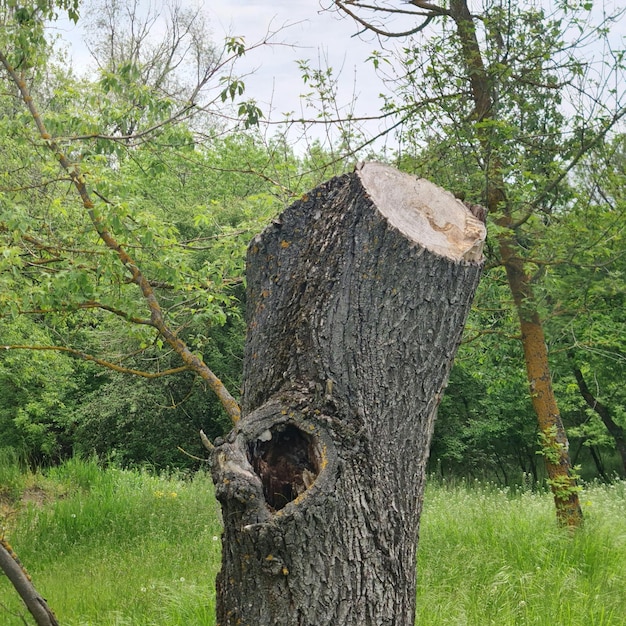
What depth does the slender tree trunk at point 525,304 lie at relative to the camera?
5.36 metres

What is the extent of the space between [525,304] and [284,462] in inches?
159

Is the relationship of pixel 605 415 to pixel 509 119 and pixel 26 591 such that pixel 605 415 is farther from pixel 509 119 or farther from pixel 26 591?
pixel 26 591

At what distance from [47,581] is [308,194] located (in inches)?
228

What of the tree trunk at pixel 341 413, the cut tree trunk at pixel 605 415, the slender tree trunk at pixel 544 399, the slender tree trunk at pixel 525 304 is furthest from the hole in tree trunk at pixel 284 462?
the cut tree trunk at pixel 605 415

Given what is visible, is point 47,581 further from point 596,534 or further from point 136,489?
point 596,534

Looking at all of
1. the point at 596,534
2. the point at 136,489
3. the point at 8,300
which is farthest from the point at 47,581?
the point at 596,534

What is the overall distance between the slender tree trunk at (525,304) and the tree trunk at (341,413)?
294 cm

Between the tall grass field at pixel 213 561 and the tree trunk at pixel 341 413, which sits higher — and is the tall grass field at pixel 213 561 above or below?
below

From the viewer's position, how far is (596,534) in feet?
18.4

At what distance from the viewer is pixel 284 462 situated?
2.33m

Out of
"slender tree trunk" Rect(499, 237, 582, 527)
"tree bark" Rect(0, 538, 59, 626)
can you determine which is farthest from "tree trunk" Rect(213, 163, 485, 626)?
"slender tree trunk" Rect(499, 237, 582, 527)

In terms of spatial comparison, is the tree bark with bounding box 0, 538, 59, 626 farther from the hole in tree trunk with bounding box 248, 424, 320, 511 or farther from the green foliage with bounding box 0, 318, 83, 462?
the green foliage with bounding box 0, 318, 83, 462

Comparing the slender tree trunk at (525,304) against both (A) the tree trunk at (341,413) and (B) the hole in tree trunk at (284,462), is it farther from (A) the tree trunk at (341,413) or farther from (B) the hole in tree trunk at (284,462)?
(B) the hole in tree trunk at (284,462)

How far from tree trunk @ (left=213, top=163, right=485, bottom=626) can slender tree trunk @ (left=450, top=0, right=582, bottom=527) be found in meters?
2.94
